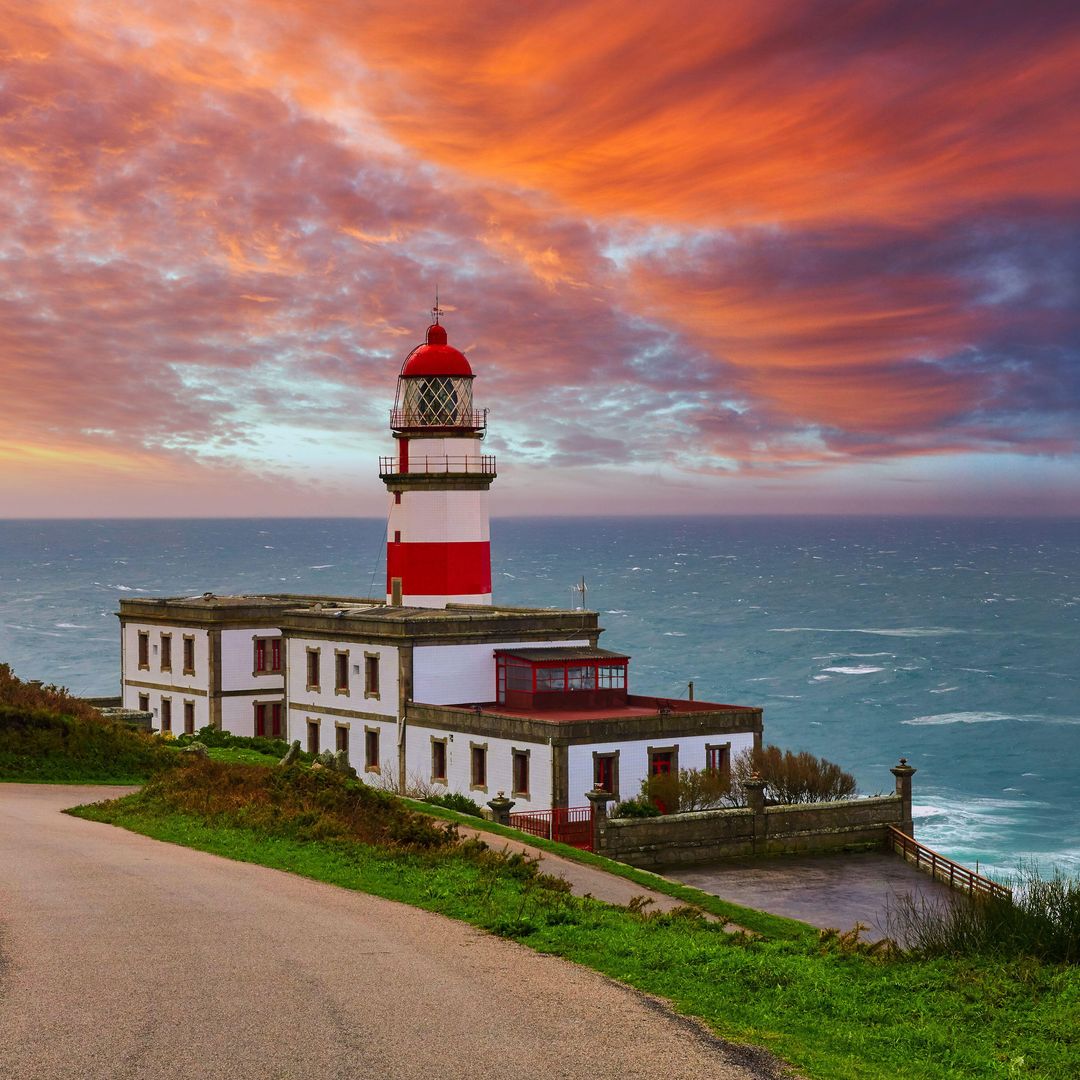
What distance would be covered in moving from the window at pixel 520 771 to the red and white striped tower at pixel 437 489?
1232 cm

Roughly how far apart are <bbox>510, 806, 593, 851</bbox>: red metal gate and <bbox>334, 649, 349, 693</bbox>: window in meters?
12.4

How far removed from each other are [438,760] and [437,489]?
11.4m

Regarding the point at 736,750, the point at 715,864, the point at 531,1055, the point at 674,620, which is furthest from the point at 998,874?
the point at 674,620

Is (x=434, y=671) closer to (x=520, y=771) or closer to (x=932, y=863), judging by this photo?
(x=520, y=771)

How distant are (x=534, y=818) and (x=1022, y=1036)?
2208 centimetres

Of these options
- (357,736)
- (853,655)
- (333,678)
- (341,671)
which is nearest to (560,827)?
(357,736)

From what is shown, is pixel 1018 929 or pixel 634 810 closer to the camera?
pixel 1018 929

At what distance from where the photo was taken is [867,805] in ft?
121

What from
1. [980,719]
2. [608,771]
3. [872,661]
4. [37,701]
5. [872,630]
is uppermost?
[37,701]

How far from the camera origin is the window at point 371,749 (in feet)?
143

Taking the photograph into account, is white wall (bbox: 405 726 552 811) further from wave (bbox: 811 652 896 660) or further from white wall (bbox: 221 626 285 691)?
wave (bbox: 811 652 896 660)

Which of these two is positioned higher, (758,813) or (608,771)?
(608,771)

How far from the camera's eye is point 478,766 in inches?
1561

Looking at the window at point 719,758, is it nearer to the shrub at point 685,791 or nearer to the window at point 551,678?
the shrub at point 685,791
